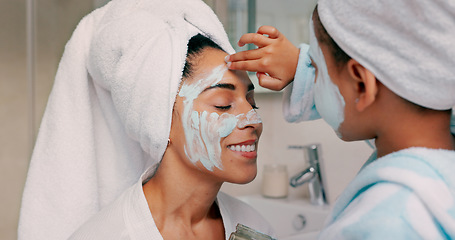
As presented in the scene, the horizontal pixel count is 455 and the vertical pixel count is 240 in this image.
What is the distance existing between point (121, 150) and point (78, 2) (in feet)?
2.40

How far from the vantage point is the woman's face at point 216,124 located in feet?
3.15

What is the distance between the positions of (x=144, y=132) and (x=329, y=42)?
47 centimetres

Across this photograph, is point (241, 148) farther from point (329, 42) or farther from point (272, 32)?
point (329, 42)

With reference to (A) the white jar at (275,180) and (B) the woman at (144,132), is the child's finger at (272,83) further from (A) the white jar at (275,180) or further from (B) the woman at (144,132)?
(A) the white jar at (275,180)

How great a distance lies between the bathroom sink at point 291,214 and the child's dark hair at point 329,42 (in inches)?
42.3

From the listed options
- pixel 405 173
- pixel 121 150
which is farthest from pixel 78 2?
pixel 405 173

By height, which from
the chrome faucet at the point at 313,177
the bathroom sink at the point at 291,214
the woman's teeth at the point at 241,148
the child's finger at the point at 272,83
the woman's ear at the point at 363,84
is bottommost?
the bathroom sink at the point at 291,214

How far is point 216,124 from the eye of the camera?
0.96 m

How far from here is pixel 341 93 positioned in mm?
669

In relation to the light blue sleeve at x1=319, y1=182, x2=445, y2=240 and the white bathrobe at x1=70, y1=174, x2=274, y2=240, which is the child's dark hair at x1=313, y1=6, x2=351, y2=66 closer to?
the light blue sleeve at x1=319, y1=182, x2=445, y2=240

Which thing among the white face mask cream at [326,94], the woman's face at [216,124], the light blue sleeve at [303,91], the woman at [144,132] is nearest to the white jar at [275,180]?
the woman at [144,132]

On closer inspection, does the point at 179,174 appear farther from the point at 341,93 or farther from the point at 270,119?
the point at 270,119

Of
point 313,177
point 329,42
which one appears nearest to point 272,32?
point 329,42

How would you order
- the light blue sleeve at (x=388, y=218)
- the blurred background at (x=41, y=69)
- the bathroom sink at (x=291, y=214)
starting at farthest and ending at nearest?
1. the bathroom sink at (x=291, y=214)
2. the blurred background at (x=41, y=69)
3. the light blue sleeve at (x=388, y=218)
